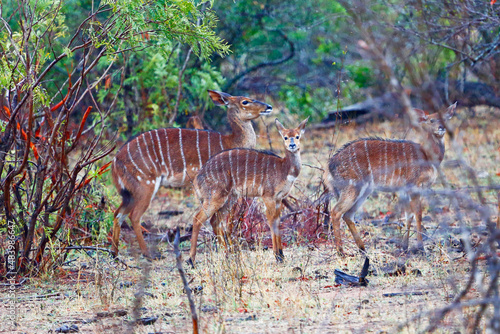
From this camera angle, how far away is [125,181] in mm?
6086

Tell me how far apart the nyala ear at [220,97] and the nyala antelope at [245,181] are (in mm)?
1461

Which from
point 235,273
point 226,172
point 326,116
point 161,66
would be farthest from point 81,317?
point 326,116

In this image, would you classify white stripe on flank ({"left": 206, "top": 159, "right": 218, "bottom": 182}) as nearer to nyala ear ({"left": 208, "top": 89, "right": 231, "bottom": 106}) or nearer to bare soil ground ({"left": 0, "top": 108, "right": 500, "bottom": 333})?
bare soil ground ({"left": 0, "top": 108, "right": 500, "bottom": 333})

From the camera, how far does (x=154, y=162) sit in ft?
20.3

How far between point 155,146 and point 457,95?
17.4ft

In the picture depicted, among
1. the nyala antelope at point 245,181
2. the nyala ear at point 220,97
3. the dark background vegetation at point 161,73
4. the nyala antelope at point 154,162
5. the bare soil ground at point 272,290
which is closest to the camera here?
the bare soil ground at point 272,290

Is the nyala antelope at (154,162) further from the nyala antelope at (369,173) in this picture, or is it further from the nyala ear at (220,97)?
the nyala antelope at (369,173)

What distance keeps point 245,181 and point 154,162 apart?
43.7 inches

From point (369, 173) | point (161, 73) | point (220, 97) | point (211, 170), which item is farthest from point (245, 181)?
point (161, 73)

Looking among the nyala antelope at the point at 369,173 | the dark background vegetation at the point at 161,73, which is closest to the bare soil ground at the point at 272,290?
the nyala antelope at the point at 369,173

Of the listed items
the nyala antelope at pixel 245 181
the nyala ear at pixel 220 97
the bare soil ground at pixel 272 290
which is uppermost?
the nyala ear at pixel 220 97

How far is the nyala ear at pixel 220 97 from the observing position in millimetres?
6938

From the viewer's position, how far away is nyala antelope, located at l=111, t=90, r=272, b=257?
6078 mm

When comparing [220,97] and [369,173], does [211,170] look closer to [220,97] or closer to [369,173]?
[369,173]
